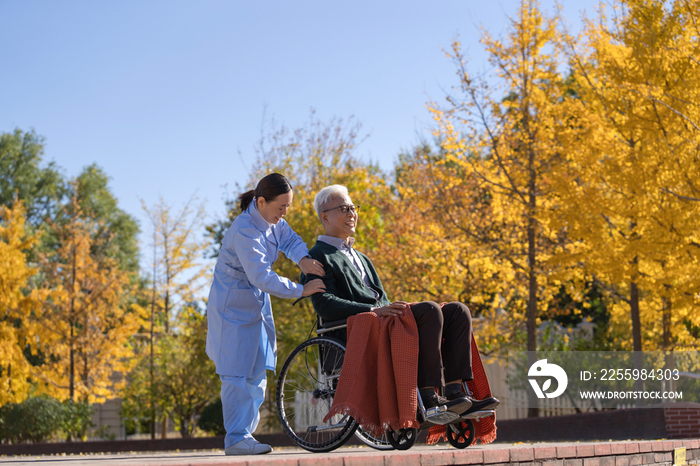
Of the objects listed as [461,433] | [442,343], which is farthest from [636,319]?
[442,343]

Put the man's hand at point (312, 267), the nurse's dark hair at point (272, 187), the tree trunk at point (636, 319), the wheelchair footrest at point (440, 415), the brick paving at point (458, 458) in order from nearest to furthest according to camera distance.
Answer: the brick paving at point (458, 458) → the wheelchair footrest at point (440, 415) → the man's hand at point (312, 267) → the nurse's dark hair at point (272, 187) → the tree trunk at point (636, 319)

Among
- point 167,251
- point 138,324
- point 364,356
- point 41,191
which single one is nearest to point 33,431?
point 138,324

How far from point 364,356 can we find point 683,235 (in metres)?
5.90

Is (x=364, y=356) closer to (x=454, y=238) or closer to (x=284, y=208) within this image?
(x=284, y=208)

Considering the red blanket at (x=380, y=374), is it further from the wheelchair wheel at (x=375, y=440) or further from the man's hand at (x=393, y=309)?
the wheelchair wheel at (x=375, y=440)

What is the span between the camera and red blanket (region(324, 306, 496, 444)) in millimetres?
3316

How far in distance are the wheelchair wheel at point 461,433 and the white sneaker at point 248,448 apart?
103cm

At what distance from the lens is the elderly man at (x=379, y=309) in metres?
3.41

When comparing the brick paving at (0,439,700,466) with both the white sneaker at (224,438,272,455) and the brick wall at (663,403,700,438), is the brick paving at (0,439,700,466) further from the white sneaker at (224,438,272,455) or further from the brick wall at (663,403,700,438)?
the brick wall at (663,403,700,438)

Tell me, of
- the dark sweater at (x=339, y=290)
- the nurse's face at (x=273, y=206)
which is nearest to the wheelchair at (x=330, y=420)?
the dark sweater at (x=339, y=290)

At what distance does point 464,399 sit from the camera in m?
3.29

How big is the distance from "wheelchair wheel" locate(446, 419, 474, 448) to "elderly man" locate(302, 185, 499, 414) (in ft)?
1.04

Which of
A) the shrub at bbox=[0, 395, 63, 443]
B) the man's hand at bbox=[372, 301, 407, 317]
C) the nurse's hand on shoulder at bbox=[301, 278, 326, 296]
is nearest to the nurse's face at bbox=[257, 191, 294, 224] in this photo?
the nurse's hand on shoulder at bbox=[301, 278, 326, 296]

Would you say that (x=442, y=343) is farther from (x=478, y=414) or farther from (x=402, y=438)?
(x=402, y=438)
